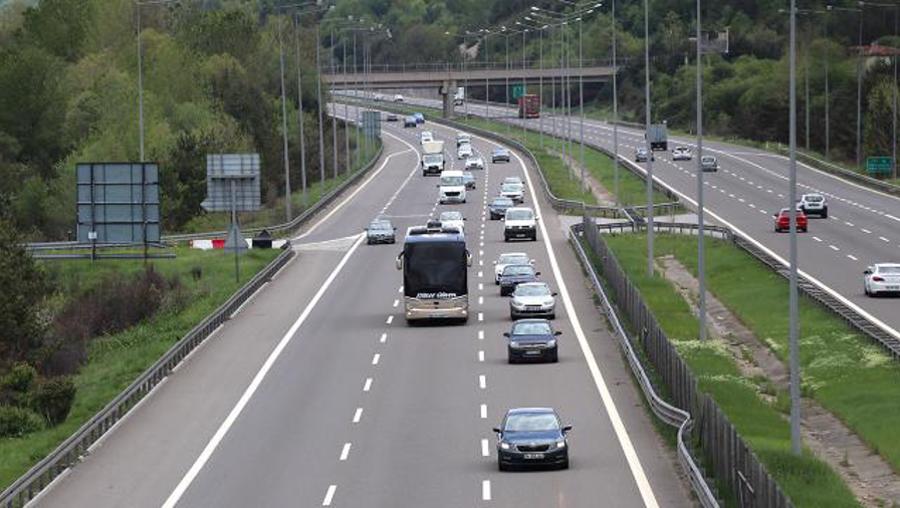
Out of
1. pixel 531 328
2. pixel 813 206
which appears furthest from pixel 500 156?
pixel 531 328

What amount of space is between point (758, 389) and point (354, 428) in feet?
46.9

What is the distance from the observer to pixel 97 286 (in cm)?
9694

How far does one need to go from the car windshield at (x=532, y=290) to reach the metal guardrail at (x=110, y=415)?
10732 mm

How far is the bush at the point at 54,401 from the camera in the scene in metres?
58.2

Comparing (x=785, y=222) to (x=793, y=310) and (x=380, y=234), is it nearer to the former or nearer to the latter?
(x=380, y=234)

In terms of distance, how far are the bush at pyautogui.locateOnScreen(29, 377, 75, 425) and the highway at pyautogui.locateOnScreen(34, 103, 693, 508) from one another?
286 cm

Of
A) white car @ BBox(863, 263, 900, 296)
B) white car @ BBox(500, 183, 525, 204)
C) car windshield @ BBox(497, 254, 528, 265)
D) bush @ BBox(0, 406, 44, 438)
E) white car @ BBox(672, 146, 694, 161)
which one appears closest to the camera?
bush @ BBox(0, 406, 44, 438)

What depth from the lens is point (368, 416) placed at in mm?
53062

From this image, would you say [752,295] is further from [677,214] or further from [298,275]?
[677,214]

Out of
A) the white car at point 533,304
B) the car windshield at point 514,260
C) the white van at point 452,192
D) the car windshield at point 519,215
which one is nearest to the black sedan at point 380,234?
the car windshield at point 519,215

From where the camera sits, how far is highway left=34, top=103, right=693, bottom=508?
42.5 metres

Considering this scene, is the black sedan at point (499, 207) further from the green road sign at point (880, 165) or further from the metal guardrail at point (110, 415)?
the green road sign at point (880, 165)

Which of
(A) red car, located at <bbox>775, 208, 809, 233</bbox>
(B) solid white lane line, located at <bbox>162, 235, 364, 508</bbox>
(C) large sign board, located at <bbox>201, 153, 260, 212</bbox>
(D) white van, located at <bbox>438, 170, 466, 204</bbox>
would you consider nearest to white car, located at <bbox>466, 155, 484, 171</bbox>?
(D) white van, located at <bbox>438, 170, 466, 204</bbox>

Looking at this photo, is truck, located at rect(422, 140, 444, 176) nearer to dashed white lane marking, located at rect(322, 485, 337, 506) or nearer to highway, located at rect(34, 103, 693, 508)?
highway, located at rect(34, 103, 693, 508)
